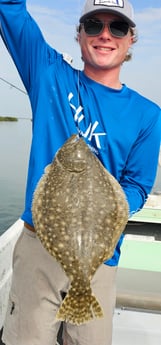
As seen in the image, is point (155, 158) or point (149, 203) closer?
point (155, 158)

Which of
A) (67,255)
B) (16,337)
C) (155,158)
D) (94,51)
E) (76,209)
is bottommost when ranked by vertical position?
(16,337)

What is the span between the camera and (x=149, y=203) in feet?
22.1

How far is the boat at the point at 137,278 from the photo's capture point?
3.88 metres

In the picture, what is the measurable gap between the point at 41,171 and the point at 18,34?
2.67ft

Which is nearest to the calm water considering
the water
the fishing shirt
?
the water

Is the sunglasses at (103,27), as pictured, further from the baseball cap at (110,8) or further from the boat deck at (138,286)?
the boat deck at (138,286)

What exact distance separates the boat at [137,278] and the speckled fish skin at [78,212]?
203cm

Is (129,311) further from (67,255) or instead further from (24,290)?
(67,255)

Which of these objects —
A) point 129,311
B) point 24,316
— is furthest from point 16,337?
point 129,311

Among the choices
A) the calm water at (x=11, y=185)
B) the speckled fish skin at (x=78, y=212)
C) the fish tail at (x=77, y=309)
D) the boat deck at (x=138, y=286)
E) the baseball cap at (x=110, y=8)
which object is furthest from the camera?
the calm water at (x=11, y=185)

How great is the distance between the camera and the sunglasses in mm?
2521

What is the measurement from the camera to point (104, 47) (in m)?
2.53

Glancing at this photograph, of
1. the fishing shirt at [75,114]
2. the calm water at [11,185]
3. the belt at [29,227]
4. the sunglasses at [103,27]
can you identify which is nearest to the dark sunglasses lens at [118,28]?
the sunglasses at [103,27]

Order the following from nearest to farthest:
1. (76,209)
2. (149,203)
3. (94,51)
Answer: (76,209) < (94,51) < (149,203)
